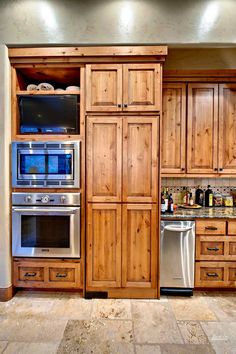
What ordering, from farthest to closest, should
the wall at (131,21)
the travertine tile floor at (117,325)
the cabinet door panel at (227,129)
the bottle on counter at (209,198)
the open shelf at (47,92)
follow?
the bottle on counter at (209,198) → the cabinet door panel at (227,129) → the open shelf at (47,92) → the wall at (131,21) → the travertine tile floor at (117,325)

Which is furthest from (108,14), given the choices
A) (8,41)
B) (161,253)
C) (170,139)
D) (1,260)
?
(1,260)

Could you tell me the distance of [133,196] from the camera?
2.36 metres

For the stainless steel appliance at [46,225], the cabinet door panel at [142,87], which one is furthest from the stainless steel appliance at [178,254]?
the cabinet door panel at [142,87]

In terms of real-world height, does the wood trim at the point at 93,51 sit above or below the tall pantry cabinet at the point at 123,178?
above

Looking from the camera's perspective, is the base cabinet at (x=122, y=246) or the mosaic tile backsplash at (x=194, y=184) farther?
the mosaic tile backsplash at (x=194, y=184)

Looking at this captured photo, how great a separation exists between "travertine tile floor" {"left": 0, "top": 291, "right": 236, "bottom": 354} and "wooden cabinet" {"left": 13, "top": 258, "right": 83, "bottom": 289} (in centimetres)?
14

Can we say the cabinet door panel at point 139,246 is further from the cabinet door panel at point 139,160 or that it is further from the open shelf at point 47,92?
the open shelf at point 47,92

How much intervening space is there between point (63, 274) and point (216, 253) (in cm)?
167

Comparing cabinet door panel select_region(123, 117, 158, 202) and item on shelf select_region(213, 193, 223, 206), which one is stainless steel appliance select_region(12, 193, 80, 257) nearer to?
cabinet door panel select_region(123, 117, 158, 202)

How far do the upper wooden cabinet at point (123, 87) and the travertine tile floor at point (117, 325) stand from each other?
6.57 feet

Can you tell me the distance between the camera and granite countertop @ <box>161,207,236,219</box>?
2451 mm

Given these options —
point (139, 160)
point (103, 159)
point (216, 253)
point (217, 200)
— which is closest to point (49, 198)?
point (103, 159)

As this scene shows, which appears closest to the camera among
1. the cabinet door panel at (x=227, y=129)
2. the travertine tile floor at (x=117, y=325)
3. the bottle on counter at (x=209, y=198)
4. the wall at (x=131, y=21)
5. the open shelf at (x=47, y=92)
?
the travertine tile floor at (x=117, y=325)

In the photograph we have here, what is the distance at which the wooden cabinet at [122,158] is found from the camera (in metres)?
2.34
